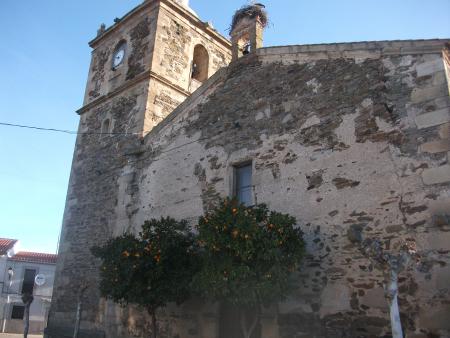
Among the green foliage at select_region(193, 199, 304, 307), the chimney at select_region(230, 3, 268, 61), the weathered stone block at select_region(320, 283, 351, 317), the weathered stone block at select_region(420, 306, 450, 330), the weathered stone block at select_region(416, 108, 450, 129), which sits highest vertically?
the chimney at select_region(230, 3, 268, 61)

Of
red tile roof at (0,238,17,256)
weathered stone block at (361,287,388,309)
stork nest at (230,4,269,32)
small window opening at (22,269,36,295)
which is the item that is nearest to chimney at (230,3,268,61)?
stork nest at (230,4,269,32)

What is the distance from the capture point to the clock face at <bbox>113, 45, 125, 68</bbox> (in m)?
13.7

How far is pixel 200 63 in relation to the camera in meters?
14.5

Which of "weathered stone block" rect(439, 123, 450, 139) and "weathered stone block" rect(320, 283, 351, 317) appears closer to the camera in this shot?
"weathered stone block" rect(439, 123, 450, 139)

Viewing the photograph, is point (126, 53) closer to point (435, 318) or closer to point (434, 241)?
point (434, 241)

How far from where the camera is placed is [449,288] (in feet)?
18.1

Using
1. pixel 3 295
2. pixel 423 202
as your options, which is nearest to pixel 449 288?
pixel 423 202

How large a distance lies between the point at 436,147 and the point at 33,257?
27.1 metres

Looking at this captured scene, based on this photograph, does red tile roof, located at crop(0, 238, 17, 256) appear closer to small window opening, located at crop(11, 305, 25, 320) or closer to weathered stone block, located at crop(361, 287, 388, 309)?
small window opening, located at crop(11, 305, 25, 320)

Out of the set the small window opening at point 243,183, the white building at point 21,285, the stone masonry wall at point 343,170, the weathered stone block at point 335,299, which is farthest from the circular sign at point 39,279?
the weathered stone block at point 335,299

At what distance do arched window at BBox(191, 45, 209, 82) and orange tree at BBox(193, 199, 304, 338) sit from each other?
8.38 metres

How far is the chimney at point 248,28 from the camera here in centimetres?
963

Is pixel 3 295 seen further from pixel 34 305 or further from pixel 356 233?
pixel 356 233

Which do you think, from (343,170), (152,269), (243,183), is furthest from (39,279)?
(343,170)
